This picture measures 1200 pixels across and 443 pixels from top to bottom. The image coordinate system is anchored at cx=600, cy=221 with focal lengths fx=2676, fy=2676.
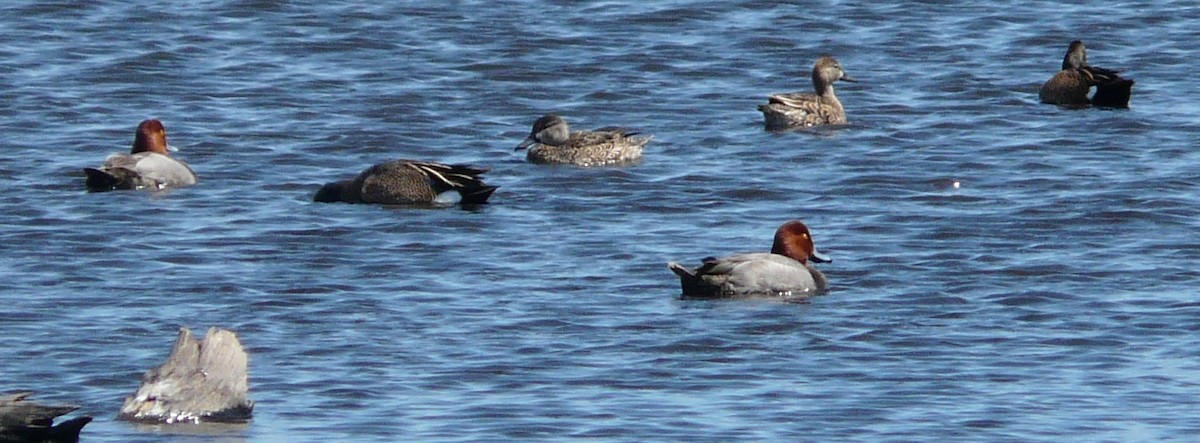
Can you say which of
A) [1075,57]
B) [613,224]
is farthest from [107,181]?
[1075,57]

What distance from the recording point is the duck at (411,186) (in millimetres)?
18141

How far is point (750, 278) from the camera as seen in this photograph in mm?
14805

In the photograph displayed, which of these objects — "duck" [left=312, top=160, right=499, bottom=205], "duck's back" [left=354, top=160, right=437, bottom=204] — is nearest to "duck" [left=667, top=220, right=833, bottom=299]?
"duck" [left=312, top=160, right=499, bottom=205]

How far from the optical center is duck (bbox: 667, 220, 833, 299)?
1473cm

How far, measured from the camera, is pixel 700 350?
13.1 meters

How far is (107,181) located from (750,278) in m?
5.84

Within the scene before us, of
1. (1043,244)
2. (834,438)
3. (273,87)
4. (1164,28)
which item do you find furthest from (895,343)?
(1164,28)

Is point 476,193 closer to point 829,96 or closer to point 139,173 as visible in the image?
point 139,173

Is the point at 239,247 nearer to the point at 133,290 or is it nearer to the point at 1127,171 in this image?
the point at 133,290

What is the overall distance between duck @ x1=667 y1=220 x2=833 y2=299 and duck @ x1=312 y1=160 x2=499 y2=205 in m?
3.43

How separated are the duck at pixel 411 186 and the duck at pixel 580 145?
1653 mm

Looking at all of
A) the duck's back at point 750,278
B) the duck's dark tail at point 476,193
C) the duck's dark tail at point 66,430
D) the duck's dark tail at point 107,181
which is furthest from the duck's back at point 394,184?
the duck's dark tail at point 66,430

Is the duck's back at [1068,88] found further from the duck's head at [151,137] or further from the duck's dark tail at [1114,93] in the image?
the duck's head at [151,137]

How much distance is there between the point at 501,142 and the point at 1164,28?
8897 millimetres
